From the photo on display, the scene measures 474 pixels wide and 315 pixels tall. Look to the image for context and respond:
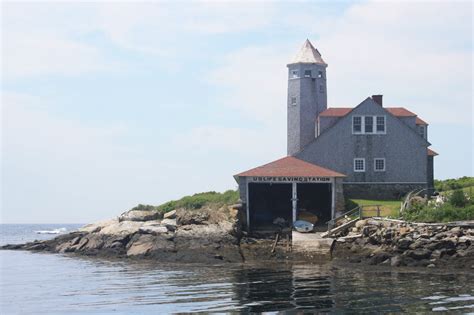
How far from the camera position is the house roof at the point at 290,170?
161 feet

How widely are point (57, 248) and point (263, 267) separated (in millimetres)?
21689

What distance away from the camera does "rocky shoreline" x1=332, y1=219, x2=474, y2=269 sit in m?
38.2

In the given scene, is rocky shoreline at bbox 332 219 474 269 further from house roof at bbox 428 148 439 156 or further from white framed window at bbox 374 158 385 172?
house roof at bbox 428 148 439 156

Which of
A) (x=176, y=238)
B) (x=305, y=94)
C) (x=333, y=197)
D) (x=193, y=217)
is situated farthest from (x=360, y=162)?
(x=176, y=238)

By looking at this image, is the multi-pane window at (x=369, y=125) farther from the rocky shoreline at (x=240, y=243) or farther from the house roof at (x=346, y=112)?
the rocky shoreline at (x=240, y=243)

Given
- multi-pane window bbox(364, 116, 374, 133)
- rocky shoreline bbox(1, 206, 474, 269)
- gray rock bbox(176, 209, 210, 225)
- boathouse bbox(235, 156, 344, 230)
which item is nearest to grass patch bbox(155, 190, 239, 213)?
boathouse bbox(235, 156, 344, 230)

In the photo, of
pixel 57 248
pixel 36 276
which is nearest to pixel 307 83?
pixel 57 248

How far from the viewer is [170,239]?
46469 millimetres

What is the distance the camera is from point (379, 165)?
178 feet

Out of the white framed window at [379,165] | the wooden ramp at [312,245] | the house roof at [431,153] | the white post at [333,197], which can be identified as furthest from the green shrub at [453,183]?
the wooden ramp at [312,245]

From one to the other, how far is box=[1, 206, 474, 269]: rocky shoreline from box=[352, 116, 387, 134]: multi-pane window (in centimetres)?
1119

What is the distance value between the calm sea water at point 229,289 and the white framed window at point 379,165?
1553 cm

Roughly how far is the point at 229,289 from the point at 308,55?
29.9 m

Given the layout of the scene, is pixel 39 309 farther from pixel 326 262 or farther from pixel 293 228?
pixel 293 228
